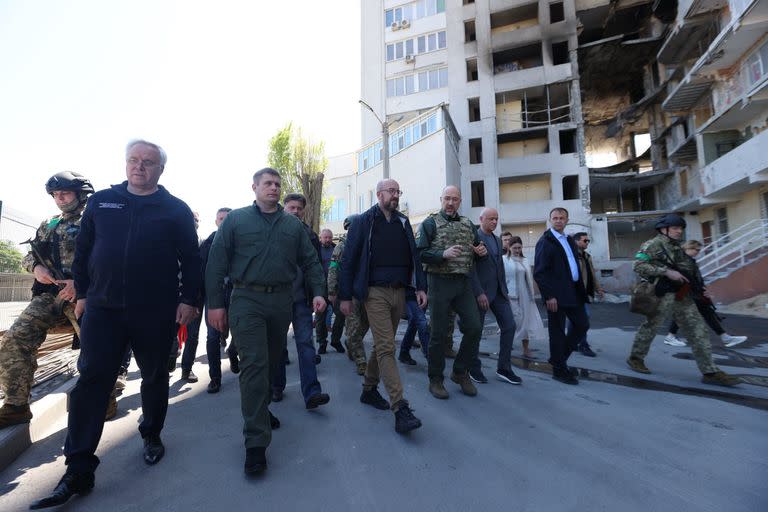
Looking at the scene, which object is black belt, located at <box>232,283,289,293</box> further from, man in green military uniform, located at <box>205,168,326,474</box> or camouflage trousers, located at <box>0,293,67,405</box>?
camouflage trousers, located at <box>0,293,67,405</box>

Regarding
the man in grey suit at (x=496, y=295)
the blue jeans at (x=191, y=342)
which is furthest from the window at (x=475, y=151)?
the blue jeans at (x=191, y=342)

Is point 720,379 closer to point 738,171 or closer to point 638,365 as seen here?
point 638,365

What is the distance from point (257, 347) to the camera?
8.09ft

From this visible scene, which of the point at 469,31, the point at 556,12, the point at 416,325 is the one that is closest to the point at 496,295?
the point at 416,325

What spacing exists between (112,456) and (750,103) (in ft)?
76.3

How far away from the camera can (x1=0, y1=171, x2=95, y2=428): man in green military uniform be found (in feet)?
8.63

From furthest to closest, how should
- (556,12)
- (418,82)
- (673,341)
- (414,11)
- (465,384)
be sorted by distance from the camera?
(414,11) < (418,82) < (556,12) < (673,341) < (465,384)

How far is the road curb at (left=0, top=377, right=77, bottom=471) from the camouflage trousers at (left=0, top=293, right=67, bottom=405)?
0.69 ft

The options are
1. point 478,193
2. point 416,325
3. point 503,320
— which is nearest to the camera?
point 503,320

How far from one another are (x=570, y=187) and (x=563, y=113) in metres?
5.37

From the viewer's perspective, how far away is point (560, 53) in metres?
25.2

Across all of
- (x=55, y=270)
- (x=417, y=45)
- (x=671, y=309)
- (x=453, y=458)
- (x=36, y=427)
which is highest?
(x=417, y=45)

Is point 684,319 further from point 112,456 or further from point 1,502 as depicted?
point 1,502

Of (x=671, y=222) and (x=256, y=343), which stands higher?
(x=671, y=222)
